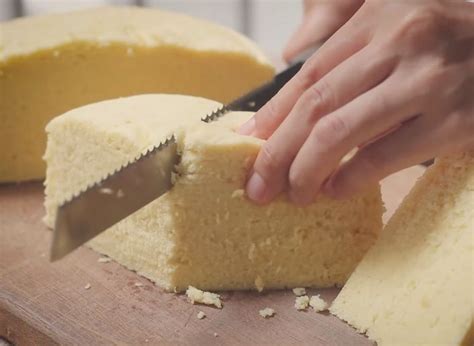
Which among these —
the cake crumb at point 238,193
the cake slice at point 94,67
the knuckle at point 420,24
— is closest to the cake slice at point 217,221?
the cake crumb at point 238,193

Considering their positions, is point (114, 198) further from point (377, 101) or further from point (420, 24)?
point (420, 24)

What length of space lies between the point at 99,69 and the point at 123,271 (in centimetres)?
91

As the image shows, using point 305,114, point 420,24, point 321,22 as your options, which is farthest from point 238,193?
point 321,22

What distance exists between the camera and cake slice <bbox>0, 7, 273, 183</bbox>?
2482 mm

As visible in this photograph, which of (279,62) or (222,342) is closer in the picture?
(222,342)

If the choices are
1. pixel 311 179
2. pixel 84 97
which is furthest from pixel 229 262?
pixel 84 97

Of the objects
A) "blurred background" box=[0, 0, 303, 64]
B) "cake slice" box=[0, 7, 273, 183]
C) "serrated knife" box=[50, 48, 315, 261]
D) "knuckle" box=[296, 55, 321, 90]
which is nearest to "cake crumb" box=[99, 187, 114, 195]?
"serrated knife" box=[50, 48, 315, 261]

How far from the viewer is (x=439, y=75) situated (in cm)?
154

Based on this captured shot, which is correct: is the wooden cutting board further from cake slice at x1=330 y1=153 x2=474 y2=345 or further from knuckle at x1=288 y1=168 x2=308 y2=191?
knuckle at x1=288 y1=168 x2=308 y2=191

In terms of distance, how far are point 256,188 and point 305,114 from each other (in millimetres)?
233

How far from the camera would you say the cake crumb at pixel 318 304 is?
1.77m

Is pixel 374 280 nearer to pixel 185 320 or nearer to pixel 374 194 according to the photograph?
pixel 374 194

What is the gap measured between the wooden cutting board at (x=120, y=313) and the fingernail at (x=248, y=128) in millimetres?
441

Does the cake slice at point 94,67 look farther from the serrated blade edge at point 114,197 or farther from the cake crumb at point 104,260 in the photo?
the serrated blade edge at point 114,197
